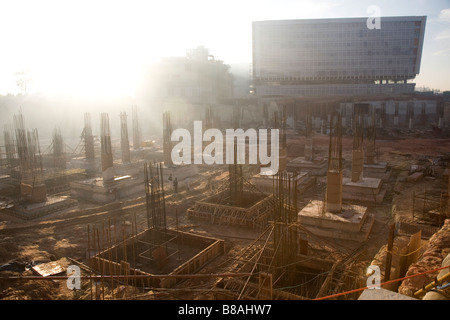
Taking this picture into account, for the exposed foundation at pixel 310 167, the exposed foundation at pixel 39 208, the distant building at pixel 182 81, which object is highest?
the distant building at pixel 182 81

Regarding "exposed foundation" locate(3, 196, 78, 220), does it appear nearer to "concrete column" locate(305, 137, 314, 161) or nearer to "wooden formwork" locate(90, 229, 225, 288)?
"wooden formwork" locate(90, 229, 225, 288)

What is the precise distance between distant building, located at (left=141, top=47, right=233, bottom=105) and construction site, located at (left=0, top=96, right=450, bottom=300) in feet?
101

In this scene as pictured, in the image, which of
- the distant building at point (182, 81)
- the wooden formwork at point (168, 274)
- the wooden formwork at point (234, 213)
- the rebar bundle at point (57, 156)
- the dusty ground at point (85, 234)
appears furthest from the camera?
the distant building at point (182, 81)

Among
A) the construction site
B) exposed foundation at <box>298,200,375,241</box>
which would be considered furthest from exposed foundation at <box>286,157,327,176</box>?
exposed foundation at <box>298,200,375,241</box>

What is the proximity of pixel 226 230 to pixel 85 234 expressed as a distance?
15.6 ft

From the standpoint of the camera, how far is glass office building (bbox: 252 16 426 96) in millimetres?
54969

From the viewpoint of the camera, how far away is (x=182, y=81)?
2024 inches

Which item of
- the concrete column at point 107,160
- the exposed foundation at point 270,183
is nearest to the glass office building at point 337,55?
the exposed foundation at point 270,183

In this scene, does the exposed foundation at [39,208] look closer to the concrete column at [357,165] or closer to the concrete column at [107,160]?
the concrete column at [107,160]

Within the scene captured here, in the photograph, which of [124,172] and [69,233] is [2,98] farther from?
[69,233]

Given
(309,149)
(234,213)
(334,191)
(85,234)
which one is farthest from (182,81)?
(334,191)

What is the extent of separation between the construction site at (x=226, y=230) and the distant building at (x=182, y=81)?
30.7 m

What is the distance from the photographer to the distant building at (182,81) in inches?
1998

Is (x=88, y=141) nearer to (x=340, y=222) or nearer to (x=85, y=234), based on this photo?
(x=85, y=234)
